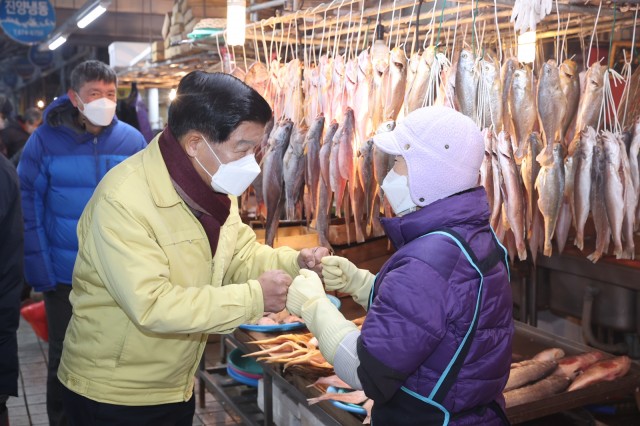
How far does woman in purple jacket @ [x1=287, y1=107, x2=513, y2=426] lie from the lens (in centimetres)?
214

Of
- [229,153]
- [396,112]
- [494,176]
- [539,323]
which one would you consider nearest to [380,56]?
[396,112]

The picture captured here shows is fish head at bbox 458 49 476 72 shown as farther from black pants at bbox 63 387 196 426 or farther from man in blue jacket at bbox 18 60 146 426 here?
man in blue jacket at bbox 18 60 146 426

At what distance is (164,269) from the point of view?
8.09 ft

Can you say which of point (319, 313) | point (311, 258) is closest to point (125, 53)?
point (311, 258)

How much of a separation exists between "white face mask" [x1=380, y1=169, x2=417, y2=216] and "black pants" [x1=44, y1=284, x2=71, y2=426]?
8.74 ft

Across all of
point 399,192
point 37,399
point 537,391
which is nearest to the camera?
point 399,192

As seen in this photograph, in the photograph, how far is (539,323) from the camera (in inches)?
251

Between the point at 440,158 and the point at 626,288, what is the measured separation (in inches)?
143

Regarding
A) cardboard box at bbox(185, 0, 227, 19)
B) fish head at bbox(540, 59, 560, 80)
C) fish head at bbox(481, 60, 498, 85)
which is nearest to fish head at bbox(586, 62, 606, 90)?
fish head at bbox(540, 59, 560, 80)

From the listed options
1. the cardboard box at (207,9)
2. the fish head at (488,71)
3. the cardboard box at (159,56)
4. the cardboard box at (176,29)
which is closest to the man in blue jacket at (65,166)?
the fish head at (488,71)

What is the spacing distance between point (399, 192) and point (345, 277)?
619 mm

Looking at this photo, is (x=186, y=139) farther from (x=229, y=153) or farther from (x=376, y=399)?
(x=376, y=399)

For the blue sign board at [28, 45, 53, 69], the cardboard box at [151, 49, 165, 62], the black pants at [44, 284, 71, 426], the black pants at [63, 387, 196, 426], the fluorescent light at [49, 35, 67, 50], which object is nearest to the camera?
the black pants at [63, 387, 196, 426]

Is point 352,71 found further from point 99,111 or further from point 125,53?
point 125,53
